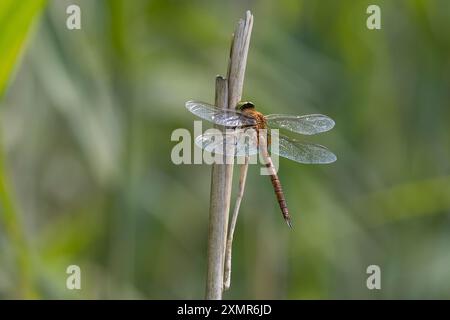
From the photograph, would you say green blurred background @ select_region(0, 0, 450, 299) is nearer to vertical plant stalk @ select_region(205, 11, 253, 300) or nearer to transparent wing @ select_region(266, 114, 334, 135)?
transparent wing @ select_region(266, 114, 334, 135)

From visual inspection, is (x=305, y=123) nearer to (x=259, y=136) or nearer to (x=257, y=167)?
(x=259, y=136)

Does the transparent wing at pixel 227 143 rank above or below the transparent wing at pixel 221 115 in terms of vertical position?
below

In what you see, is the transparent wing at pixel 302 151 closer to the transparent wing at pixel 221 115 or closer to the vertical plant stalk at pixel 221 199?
the transparent wing at pixel 221 115

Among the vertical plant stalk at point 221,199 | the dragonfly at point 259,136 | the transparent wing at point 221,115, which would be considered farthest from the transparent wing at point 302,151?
the vertical plant stalk at point 221,199

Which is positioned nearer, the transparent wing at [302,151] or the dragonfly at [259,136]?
the dragonfly at [259,136]

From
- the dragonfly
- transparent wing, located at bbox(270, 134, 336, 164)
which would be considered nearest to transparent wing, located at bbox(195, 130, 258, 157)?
the dragonfly

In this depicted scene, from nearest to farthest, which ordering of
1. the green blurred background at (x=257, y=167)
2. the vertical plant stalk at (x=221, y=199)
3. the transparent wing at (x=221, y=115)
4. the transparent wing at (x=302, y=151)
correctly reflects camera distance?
the vertical plant stalk at (x=221, y=199) < the transparent wing at (x=221, y=115) < the transparent wing at (x=302, y=151) < the green blurred background at (x=257, y=167)

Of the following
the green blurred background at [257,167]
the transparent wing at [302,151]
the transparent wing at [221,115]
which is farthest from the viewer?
the green blurred background at [257,167]
